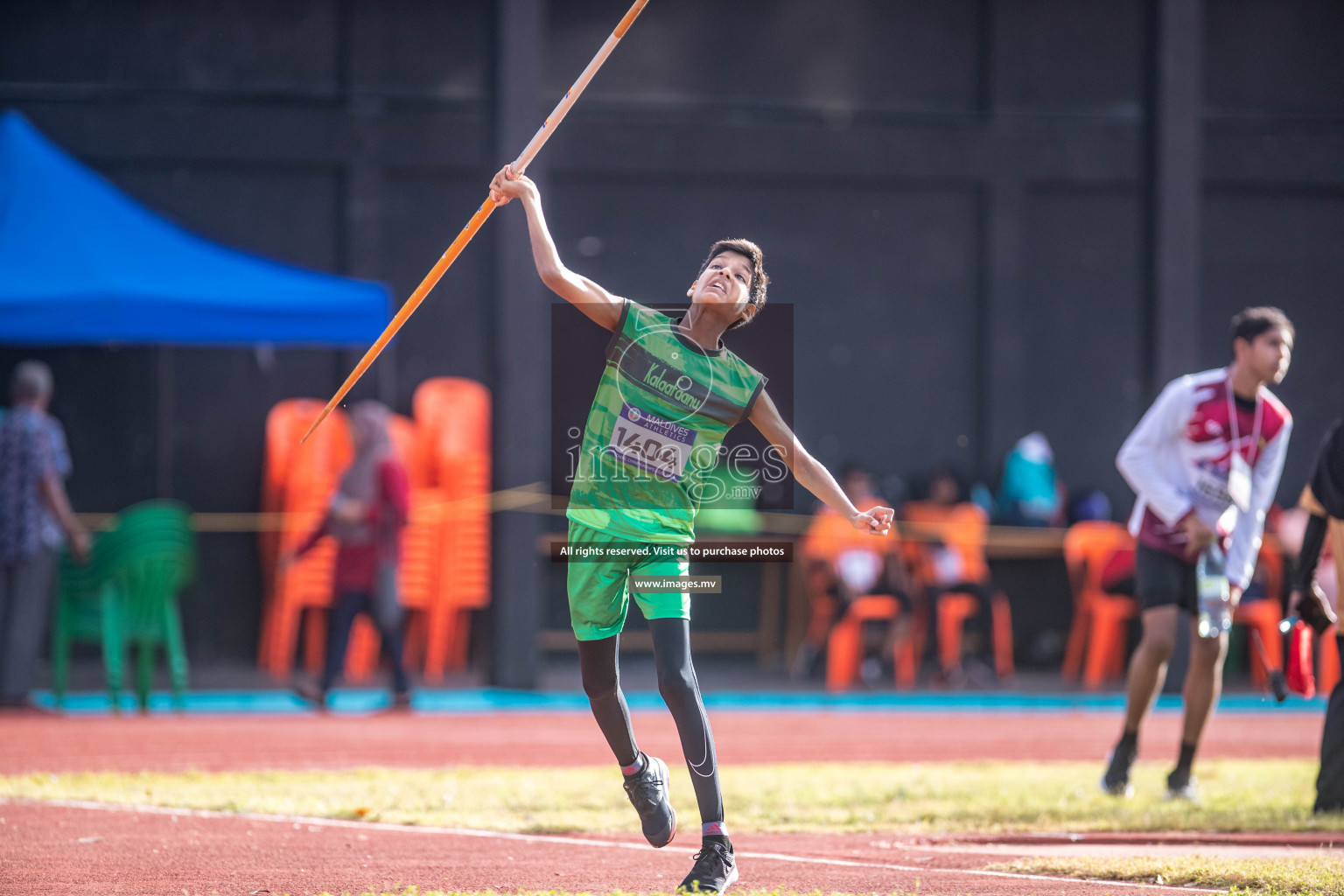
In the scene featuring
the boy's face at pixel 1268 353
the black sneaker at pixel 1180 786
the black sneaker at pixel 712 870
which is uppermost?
the boy's face at pixel 1268 353

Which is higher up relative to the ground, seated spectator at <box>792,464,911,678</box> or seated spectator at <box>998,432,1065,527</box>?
seated spectator at <box>998,432,1065,527</box>

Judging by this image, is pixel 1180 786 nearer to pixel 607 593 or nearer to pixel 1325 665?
pixel 607 593

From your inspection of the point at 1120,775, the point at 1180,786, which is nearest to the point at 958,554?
the point at 1120,775

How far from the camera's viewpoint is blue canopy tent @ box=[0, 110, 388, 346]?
1092 centimetres

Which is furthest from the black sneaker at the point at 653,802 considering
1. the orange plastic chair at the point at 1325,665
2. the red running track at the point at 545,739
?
the orange plastic chair at the point at 1325,665

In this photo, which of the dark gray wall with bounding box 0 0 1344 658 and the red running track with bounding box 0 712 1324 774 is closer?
the red running track with bounding box 0 712 1324 774

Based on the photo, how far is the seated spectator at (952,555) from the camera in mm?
13164

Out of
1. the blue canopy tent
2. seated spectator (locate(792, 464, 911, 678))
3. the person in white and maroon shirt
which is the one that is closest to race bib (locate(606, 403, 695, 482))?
the person in white and maroon shirt

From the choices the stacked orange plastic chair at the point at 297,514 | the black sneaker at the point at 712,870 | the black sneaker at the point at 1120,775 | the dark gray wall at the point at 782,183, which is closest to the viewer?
the black sneaker at the point at 712,870

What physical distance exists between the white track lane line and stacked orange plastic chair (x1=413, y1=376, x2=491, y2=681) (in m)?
6.45

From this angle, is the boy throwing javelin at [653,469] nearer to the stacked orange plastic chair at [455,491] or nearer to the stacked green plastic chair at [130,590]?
the stacked green plastic chair at [130,590]

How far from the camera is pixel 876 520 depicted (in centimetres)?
465

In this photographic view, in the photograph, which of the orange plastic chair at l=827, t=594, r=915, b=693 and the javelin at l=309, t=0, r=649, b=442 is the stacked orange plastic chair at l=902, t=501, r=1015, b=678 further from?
the javelin at l=309, t=0, r=649, b=442

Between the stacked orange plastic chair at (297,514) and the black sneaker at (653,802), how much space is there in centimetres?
857
